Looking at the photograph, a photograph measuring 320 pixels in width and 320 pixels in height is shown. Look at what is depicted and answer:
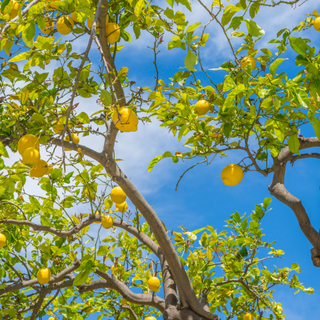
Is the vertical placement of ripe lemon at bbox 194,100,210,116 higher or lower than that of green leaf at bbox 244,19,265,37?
higher

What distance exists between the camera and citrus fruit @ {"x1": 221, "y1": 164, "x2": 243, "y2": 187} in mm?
1771

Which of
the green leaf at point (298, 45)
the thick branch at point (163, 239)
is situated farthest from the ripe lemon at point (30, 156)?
the green leaf at point (298, 45)

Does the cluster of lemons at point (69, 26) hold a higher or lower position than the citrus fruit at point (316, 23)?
lower

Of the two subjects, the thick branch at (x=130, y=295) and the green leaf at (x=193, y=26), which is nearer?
the green leaf at (x=193, y=26)

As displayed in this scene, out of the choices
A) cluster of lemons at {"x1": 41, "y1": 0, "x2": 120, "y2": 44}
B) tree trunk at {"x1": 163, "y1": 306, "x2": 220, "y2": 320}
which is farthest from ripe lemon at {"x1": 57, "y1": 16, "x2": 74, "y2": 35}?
tree trunk at {"x1": 163, "y1": 306, "x2": 220, "y2": 320}

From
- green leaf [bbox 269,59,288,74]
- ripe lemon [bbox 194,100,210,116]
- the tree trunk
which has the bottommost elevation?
the tree trunk

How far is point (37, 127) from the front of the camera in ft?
5.32

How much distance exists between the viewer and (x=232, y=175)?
1.77 meters

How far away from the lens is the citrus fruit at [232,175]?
1.77m

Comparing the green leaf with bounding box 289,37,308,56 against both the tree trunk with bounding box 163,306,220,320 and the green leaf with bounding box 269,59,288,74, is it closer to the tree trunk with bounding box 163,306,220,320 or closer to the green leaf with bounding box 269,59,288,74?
the green leaf with bounding box 269,59,288,74

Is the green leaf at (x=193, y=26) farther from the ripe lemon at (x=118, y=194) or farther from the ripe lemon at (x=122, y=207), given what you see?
the ripe lemon at (x=122, y=207)

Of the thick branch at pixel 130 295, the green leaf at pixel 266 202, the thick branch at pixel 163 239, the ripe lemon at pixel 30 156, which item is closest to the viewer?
the ripe lemon at pixel 30 156

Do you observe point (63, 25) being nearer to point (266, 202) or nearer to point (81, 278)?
point (81, 278)

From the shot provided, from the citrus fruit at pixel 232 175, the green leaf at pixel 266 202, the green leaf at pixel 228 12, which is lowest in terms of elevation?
the citrus fruit at pixel 232 175
